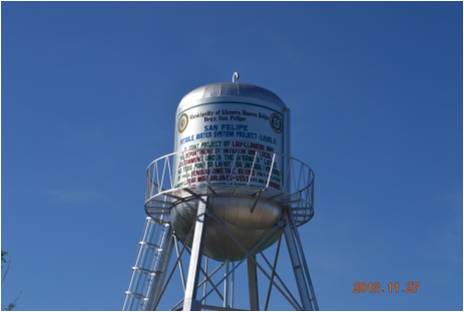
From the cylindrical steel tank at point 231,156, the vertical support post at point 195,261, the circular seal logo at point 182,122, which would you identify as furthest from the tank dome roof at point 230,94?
the vertical support post at point 195,261

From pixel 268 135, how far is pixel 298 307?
17.9 ft

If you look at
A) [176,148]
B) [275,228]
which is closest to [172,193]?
[176,148]

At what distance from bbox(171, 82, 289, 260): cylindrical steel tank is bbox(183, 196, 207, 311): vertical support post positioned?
33 centimetres

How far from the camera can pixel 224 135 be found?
99.6ft

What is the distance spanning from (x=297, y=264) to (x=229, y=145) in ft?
14.2

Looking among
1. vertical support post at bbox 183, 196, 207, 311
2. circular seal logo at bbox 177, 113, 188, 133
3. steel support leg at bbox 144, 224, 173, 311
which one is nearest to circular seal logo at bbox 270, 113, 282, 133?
circular seal logo at bbox 177, 113, 188, 133

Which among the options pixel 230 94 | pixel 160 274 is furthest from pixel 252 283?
pixel 230 94

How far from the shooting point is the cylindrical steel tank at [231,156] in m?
30.1

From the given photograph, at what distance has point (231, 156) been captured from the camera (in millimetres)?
30047

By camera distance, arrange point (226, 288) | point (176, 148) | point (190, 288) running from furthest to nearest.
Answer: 1. point (226, 288)
2. point (176, 148)
3. point (190, 288)

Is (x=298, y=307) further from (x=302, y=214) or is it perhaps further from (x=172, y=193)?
(x=172, y=193)

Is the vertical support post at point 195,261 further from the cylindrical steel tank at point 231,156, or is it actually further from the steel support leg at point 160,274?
the steel support leg at point 160,274

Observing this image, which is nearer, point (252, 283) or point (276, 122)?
point (276, 122)

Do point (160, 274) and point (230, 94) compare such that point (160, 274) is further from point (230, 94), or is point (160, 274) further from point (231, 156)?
point (230, 94)
